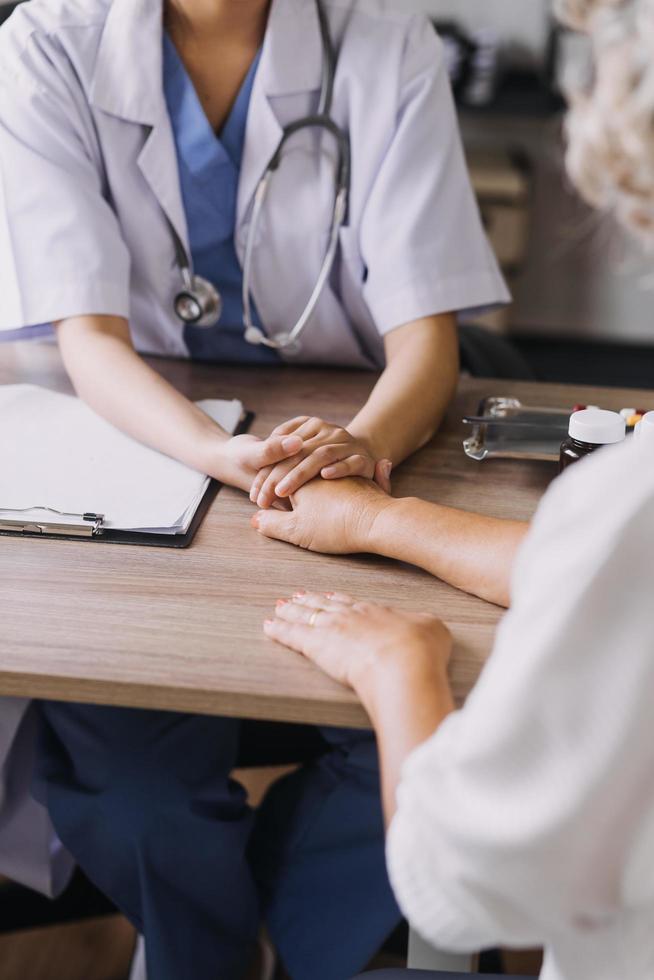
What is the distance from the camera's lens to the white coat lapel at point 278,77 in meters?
1.20

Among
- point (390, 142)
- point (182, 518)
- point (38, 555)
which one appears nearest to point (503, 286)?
point (390, 142)

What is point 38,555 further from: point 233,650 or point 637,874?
point 637,874

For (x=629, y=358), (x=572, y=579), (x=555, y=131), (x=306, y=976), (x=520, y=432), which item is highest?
(x=572, y=579)

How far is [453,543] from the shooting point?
850mm

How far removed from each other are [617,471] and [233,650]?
352mm

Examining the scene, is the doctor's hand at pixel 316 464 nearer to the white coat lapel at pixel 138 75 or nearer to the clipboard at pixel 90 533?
the clipboard at pixel 90 533

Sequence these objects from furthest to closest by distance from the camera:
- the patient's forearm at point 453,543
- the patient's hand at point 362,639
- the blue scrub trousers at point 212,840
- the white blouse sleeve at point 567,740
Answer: the blue scrub trousers at point 212,840
the patient's forearm at point 453,543
the patient's hand at point 362,639
the white blouse sleeve at point 567,740

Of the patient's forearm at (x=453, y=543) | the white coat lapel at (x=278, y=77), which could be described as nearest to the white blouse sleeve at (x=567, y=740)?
the patient's forearm at (x=453, y=543)

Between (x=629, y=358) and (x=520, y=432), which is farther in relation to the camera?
(x=629, y=358)

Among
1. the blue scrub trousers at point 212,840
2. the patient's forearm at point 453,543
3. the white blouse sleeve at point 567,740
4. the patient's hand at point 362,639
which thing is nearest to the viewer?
the white blouse sleeve at point 567,740

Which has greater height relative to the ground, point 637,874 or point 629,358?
point 637,874

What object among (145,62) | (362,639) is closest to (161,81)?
(145,62)

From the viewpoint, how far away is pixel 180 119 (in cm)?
121

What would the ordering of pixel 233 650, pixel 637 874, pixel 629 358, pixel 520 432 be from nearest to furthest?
pixel 637 874
pixel 233 650
pixel 520 432
pixel 629 358
